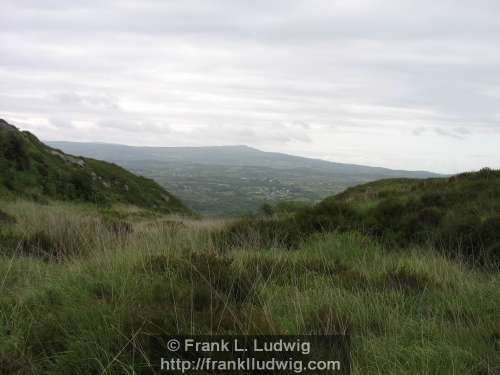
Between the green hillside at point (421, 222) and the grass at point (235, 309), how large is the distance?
1718mm

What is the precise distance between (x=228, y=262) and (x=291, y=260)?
1.36 metres

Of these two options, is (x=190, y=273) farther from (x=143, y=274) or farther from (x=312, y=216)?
(x=312, y=216)

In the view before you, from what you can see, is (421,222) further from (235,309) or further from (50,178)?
(50,178)

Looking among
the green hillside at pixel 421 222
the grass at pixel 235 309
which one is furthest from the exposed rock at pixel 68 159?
the grass at pixel 235 309

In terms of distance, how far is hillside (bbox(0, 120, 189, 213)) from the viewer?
20406 mm

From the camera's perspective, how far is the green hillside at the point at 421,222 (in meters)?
7.50

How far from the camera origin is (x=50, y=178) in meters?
23.2

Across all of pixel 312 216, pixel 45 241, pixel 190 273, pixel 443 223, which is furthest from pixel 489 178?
pixel 45 241

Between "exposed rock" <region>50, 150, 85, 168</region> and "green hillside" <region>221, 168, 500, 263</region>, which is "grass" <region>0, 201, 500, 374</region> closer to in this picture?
"green hillside" <region>221, 168, 500, 263</region>

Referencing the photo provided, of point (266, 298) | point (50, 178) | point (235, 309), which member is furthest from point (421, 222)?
point (50, 178)

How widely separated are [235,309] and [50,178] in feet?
73.4

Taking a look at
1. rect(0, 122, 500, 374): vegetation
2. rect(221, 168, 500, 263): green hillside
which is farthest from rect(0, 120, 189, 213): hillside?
rect(0, 122, 500, 374): vegetation

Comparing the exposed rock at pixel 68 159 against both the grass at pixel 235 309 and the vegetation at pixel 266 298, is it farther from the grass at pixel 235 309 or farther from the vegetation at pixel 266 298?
the grass at pixel 235 309

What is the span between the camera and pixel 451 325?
3758 mm
